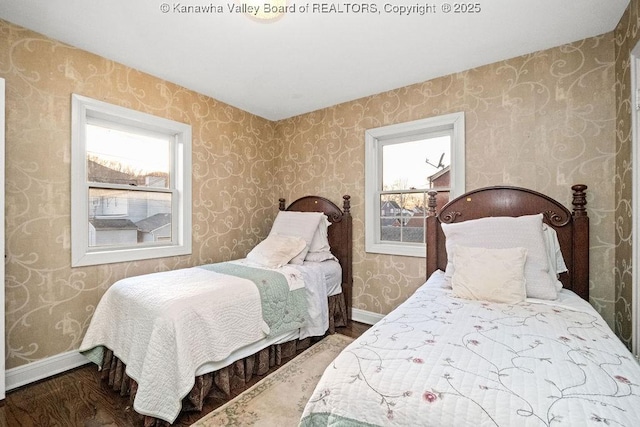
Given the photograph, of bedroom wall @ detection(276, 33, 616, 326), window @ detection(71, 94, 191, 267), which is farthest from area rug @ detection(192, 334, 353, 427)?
window @ detection(71, 94, 191, 267)

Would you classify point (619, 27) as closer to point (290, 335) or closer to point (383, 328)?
point (383, 328)

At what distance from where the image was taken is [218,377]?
1.81 metres

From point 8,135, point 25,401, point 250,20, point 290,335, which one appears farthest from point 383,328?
point 8,135

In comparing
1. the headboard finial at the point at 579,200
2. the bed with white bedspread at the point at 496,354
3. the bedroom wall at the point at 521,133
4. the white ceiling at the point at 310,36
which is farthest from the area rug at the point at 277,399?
the white ceiling at the point at 310,36

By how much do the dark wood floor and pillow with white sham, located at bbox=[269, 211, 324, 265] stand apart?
1.32m

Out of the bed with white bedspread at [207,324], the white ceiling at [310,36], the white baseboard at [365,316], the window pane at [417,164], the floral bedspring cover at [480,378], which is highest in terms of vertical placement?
the white ceiling at [310,36]

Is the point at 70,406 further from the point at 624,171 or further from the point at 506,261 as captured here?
the point at 624,171

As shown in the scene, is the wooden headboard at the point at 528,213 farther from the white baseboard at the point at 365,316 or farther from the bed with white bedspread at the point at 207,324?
the bed with white bedspread at the point at 207,324

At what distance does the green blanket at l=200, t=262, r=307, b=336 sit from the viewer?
2.11 m

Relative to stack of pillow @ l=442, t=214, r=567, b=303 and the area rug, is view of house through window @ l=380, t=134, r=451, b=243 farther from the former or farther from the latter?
the area rug

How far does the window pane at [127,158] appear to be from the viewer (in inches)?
95.7

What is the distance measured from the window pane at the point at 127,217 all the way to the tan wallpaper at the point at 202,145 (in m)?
0.25

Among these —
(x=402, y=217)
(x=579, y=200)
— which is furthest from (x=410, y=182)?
(x=579, y=200)

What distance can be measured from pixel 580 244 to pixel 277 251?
2.28m
